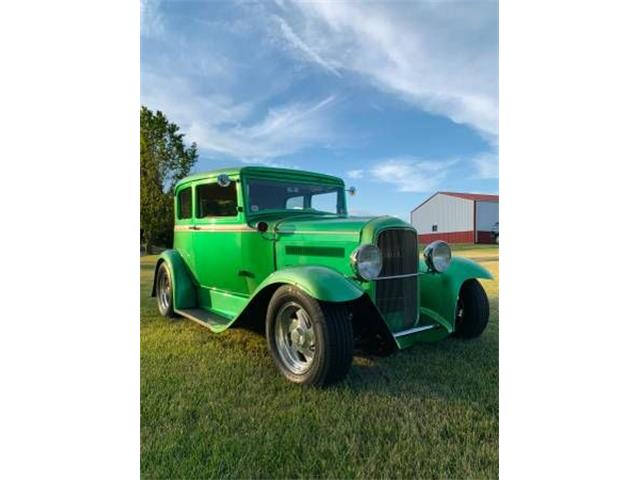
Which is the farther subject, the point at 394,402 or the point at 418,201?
the point at 418,201

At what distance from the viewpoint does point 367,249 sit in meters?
2.31

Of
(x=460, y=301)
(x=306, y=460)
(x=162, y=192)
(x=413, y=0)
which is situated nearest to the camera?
(x=306, y=460)

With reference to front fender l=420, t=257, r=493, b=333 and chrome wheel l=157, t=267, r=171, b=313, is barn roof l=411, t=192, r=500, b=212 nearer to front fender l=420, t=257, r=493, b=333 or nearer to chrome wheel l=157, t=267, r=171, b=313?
front fender l=420, t=257, r=493, b=333

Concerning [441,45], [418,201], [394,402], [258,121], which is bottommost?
[394,402]

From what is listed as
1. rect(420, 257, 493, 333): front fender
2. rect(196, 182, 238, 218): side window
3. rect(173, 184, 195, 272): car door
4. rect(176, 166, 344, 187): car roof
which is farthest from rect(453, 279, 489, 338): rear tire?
rect(173, 184, 195, 272): car door

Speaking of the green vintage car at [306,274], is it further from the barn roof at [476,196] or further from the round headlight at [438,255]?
the barn roof at [476,196]

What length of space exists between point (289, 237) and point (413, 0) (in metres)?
1.65

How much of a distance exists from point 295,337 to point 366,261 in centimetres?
63

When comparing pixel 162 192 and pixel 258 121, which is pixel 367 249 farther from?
pixel 162 192

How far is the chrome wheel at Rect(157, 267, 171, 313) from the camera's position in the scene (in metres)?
3.78

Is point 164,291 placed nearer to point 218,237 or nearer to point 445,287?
point 218,237

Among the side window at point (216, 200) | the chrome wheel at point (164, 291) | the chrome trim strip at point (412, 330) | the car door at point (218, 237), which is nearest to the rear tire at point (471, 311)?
the chrome trim strip at point (412, 330)
